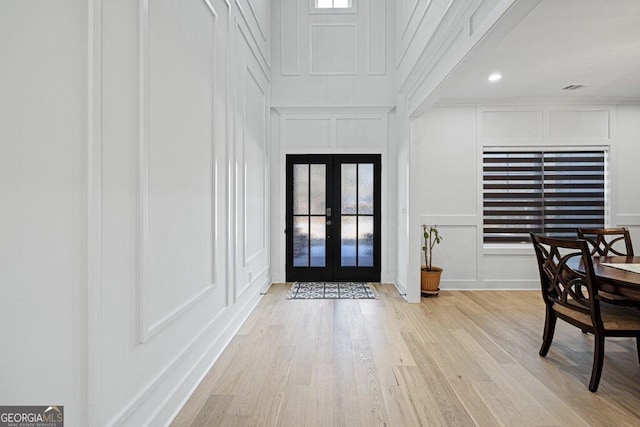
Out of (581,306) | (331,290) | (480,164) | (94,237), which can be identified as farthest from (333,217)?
(94,237)

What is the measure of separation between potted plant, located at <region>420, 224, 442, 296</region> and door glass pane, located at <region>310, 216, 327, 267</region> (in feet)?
4.72

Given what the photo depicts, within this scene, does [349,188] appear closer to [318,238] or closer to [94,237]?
[318,238]

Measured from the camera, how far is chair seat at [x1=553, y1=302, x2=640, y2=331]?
2312 millimetres

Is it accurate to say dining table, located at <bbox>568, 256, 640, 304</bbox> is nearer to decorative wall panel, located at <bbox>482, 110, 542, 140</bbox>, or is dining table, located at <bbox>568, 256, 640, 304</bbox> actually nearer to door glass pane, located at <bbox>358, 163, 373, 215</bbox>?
decorative wall panel, located at <bbox>482, 110, 542, 140</bbox>

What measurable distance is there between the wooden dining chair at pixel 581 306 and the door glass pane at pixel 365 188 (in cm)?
281

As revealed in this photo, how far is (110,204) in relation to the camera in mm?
1476

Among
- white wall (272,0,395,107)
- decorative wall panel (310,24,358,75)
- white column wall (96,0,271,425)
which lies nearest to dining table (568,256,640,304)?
white column wall (96,0,271,425)

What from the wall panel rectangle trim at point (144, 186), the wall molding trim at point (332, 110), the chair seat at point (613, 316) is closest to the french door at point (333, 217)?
the wall molding trim at point (332, 110)

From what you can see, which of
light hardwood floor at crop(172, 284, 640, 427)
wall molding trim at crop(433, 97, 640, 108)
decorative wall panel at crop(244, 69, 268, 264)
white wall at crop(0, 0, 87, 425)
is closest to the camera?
white wall at crop(0, 0, 87, 425)

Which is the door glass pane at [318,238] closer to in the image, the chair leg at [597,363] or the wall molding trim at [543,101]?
the wall molding trim at [543,101]

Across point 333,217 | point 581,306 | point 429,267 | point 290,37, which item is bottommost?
point 429,267

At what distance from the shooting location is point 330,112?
17.7ft

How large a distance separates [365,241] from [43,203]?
459 cm

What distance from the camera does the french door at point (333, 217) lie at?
541cm
